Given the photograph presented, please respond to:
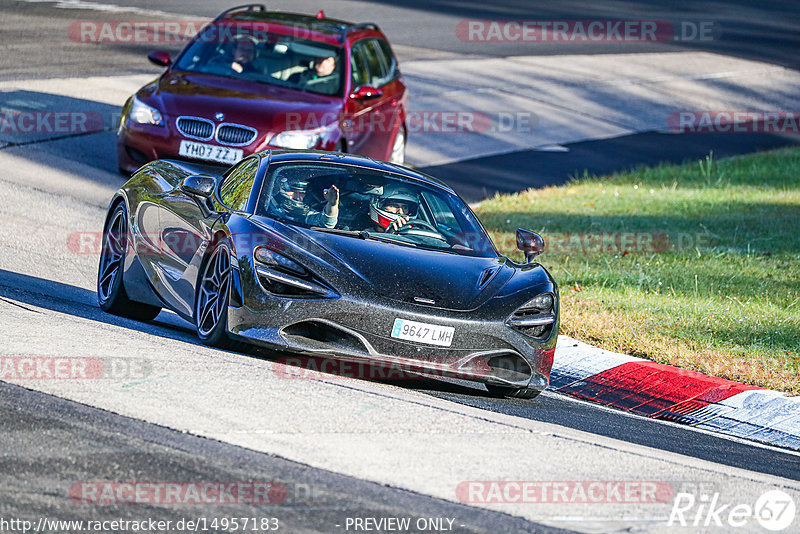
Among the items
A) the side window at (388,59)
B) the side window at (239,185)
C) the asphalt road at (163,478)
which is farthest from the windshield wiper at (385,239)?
the side window at (388,59)

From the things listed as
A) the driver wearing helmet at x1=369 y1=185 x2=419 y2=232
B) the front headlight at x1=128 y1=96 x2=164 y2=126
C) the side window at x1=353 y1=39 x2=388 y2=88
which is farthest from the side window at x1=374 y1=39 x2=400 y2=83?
the driver wearing helmet at x1=369 y1=185 x2=419 y2=232

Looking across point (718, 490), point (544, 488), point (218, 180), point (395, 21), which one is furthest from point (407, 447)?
point (395, 21)

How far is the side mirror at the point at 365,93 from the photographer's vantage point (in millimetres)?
14656

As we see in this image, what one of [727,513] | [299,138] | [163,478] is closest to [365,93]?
[299,138]

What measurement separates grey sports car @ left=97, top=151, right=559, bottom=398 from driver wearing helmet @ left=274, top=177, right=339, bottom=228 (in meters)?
0.01

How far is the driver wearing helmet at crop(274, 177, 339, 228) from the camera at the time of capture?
8227 mm

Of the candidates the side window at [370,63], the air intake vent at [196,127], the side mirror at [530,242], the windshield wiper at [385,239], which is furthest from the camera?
the side window at [370,63]

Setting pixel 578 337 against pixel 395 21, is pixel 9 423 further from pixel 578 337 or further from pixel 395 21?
pixel 395 21

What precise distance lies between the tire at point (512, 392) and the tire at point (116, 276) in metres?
2.46

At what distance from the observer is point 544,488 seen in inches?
227

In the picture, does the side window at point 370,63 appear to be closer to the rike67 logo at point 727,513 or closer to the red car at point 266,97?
the red car at point 266,97

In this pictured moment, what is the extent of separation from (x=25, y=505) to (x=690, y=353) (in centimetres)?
593

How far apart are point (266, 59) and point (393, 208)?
6.54 meters

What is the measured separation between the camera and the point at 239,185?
871 centimetres
